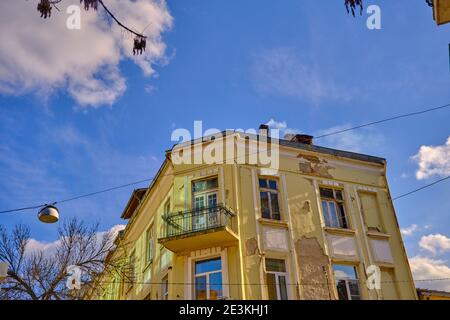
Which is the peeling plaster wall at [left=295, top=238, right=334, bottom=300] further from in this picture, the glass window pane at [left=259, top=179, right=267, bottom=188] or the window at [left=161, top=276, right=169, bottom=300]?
the window at [left=161, top=276, right=169, bottom=300]

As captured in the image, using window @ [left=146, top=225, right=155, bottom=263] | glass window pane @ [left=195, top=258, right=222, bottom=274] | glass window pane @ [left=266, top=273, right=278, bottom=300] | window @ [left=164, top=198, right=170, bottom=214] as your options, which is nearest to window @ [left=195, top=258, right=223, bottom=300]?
glass window pane @ [left=195, top=258, right=222, bottom=274]

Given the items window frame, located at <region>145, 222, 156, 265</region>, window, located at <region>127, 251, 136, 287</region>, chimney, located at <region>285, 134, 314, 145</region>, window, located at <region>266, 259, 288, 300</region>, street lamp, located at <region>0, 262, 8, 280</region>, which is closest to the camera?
street lamp, located at <region>0, 262, 8, 280</region>

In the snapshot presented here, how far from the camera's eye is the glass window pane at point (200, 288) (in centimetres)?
1267

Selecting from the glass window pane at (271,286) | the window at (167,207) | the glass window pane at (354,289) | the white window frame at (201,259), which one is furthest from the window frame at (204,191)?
the glass window pane at (354,289)

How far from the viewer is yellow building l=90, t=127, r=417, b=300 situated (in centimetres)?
1296

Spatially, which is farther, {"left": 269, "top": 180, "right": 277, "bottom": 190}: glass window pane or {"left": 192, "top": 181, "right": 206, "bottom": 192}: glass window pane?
{"left": 269, "top": 180, "right": 277, "bottom": 190}: glass window pane

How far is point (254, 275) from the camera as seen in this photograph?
1271 centimetres

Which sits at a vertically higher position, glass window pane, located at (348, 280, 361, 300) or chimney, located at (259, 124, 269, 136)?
chimney, located at (259, 124, 269, 136)

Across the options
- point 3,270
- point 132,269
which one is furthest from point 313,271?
point 3,270

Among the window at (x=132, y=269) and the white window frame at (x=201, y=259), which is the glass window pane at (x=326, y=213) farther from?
the window at (x=132, y=269)

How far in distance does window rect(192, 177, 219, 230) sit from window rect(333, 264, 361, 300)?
4.28 metres
